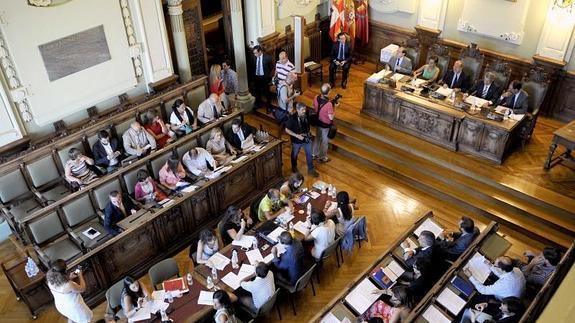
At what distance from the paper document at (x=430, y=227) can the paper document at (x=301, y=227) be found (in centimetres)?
143

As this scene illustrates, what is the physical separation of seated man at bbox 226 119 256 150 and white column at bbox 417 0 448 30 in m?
4.89

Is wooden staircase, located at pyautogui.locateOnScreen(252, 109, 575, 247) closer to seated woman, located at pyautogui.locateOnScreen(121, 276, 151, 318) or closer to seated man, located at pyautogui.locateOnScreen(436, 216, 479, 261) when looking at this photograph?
seated man, located at pyautogui.locateOnScreen(436, 216, 479, 261)

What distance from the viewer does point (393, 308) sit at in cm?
549

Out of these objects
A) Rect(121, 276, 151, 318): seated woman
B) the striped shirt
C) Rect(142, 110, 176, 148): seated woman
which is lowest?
Rect(121, 276, 151, 318): seated woman

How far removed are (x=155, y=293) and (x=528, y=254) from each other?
4665mm

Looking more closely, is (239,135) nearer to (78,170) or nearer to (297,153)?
(297,153)

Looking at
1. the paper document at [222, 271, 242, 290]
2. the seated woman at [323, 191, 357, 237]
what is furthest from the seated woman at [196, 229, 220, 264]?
the seated woman at [323, 191, 357, 237]

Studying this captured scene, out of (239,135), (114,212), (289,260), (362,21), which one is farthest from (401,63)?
(114,212)

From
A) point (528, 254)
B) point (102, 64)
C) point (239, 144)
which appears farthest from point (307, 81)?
point (528, 254)

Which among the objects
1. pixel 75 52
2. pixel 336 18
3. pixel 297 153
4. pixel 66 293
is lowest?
pixel 297 153

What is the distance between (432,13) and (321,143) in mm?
3950

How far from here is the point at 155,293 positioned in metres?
5.79

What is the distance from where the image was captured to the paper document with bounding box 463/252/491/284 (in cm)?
589

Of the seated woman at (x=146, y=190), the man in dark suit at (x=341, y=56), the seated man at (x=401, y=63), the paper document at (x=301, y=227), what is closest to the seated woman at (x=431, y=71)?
the seated man at (x=401, y=63)
